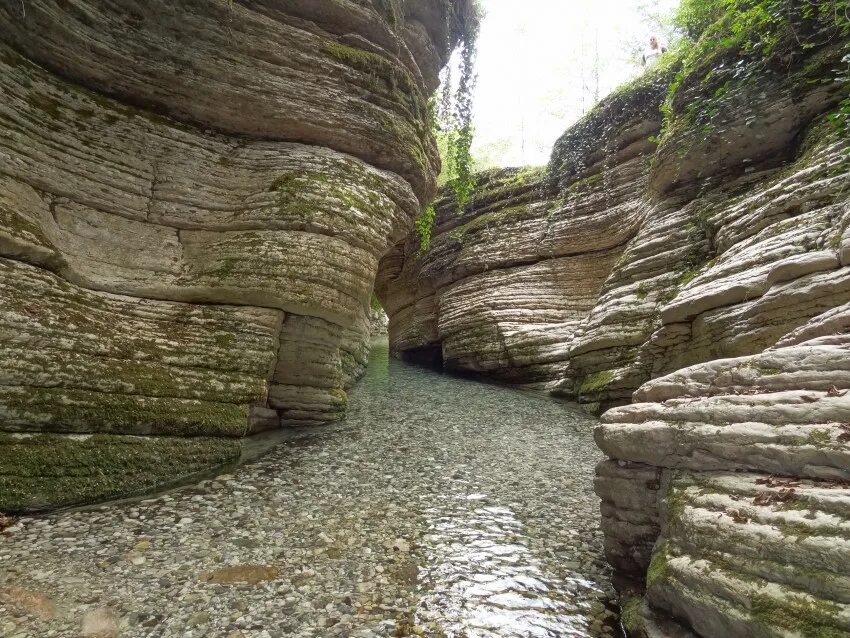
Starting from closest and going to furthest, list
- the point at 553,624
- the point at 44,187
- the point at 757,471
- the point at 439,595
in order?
the point at 757,471
the point at 553,624
the point at 439,595
the point at 44,187

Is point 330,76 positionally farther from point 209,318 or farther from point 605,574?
point 605,574

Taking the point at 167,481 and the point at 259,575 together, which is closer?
the point at 259,575

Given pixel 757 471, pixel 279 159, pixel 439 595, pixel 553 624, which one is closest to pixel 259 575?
pixel 439 595

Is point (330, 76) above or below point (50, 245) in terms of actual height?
above

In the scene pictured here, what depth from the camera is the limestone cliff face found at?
6.24 meters

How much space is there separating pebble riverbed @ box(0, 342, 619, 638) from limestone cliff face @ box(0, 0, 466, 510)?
119cm

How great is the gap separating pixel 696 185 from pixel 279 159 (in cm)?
1129

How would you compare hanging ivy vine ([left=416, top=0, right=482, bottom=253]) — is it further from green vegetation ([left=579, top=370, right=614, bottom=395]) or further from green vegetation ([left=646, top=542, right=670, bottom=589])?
green vegetation ([left=646, top=542, right=670, bottom=589])

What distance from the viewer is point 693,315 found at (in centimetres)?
998

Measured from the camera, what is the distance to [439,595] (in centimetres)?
438

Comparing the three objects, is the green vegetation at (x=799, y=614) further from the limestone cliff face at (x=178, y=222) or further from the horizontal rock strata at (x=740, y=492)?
the limestone cliff face at (x=178, y=222)

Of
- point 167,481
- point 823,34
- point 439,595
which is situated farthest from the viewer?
point 823,34

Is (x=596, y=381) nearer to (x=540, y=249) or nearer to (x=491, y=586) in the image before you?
(x=540, y=249)

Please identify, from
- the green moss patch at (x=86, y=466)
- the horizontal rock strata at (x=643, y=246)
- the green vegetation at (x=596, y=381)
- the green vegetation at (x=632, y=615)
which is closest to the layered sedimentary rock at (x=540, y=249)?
the horizontal rock strata at (x=643, y=246)
